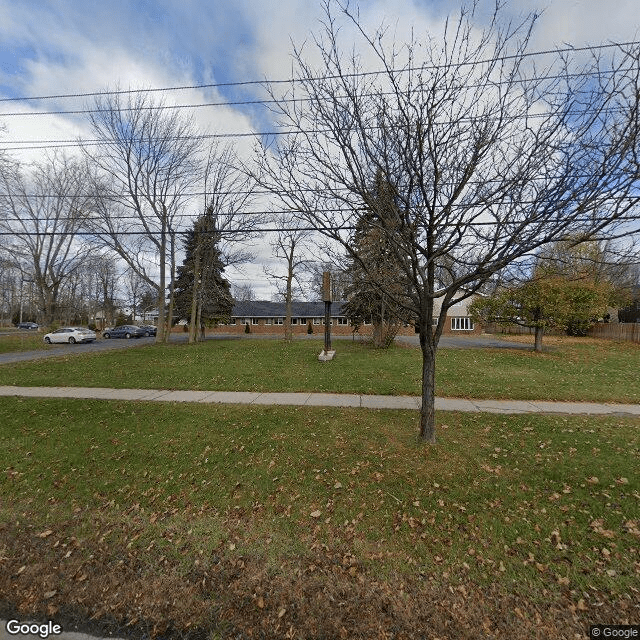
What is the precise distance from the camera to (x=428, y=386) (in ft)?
15.1

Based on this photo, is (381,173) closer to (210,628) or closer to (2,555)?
(210,628)

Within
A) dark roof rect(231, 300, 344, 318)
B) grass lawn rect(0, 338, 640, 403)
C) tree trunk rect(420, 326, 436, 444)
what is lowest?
grass lawn rect(0, 338, 640, 403)

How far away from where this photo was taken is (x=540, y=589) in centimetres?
238

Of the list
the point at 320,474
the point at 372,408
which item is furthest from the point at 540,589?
the point at 372,408

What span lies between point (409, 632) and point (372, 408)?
440 centimetres

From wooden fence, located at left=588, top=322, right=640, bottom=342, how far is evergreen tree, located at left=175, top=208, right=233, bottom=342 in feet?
101

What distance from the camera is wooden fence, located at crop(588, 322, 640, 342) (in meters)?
25.4

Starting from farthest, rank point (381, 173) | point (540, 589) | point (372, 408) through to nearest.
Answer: point (372, 408)
point (381, 173)
point (540, 589)

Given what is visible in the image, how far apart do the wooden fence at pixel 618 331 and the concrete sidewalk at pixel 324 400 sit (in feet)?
84.8

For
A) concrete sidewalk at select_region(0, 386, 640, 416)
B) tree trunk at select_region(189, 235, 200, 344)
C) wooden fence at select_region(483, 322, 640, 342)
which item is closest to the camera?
concrete sidewalk at select_region(0, 386, 640, 416)

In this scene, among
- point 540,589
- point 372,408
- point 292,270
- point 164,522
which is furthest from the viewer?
point 292,270

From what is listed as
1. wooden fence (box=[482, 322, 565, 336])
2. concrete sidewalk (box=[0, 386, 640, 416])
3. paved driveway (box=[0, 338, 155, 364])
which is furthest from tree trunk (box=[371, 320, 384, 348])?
wooden fence (box=[482, 322, 565, 336])

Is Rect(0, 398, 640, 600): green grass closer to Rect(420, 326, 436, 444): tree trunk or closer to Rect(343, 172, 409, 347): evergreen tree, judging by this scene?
Rect(420, 326, 436, 444): tree trunk

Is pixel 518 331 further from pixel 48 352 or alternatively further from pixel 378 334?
pixel 48 352
